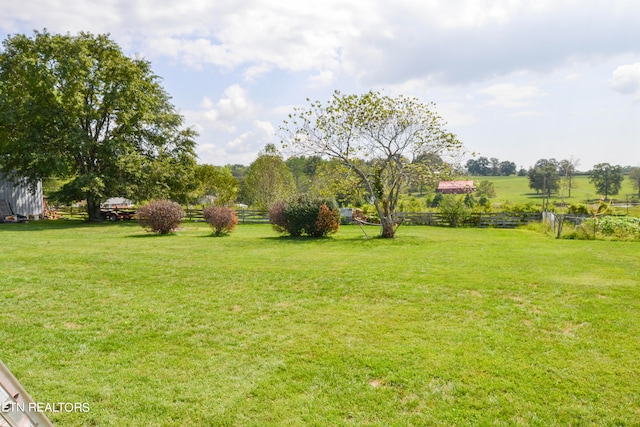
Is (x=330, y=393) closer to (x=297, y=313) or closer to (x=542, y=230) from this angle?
(x=297, y=313)

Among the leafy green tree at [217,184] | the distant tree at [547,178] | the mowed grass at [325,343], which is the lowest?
the mowed grass at [325,343]

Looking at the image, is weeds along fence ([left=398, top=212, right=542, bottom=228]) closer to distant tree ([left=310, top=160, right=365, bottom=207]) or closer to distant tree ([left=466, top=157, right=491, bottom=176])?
distant tree ([left=310, top=160, right=365, bottom=207])

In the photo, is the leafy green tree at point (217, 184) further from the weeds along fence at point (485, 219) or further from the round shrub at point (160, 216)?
the round shrub at point (160, 216)

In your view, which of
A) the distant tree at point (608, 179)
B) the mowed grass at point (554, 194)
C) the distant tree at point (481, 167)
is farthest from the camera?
the distant tree at point (481, 167)

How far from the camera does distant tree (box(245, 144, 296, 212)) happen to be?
40.7 metres

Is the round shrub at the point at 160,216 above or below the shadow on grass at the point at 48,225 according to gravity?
above

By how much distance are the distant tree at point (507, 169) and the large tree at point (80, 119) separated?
318 feet

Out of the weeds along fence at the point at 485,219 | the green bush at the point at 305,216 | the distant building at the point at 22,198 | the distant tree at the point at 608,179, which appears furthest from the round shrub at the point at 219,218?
the distant tree at the point at 608,179

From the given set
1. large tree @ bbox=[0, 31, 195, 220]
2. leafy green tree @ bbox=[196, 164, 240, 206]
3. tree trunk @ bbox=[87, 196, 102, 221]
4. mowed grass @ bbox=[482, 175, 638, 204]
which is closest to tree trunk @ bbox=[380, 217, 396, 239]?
large tree @ bbox=[0, 31, 195, 220]

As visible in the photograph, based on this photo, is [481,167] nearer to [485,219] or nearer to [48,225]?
[485,219]

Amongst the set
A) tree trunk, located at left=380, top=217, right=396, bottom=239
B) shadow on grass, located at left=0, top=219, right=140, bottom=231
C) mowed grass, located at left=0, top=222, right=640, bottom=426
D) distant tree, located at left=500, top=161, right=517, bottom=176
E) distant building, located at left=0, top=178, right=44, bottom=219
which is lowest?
mowed grass, located at left=0, top=222, right=640, bottom=426

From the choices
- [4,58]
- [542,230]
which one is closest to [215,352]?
[542,230]

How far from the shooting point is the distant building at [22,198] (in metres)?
28.8

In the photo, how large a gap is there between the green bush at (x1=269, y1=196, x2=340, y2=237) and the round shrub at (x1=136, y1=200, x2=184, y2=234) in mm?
4643
